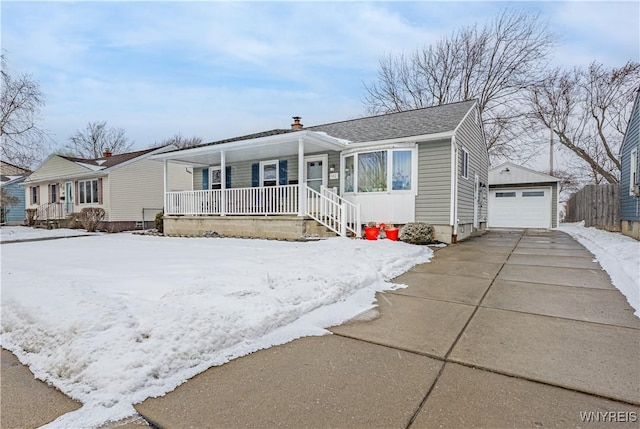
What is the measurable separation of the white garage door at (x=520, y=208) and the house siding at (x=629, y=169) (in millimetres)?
4783

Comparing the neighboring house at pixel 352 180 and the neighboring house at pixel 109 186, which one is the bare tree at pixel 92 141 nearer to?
the neighboring house at pixel 109 186

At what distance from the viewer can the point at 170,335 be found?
2.52 meters

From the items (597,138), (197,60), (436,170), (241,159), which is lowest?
(436,170)

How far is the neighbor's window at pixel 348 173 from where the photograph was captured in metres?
10.8

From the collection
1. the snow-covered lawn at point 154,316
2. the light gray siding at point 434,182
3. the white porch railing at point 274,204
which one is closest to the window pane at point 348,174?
the white porch railing at point 274,204

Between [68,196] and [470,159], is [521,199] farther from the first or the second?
[68,196]

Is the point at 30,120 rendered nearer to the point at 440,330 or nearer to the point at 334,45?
the point at 334,45

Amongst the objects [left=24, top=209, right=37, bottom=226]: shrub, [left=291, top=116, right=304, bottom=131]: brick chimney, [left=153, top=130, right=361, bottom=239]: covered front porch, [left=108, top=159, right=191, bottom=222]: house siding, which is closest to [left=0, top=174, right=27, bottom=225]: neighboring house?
[left=24, top=209, right=37, bottom=226]: shrub

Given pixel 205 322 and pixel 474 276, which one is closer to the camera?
pixel 205 322

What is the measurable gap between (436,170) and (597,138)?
19386 mm

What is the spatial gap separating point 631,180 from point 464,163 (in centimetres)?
515

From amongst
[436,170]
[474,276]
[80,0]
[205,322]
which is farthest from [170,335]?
[80,0]

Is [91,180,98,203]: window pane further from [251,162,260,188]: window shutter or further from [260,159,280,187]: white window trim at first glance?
[260,159,280,187]: white window trim

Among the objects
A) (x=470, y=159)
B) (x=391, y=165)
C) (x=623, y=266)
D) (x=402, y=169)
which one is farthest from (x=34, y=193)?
(x=623, y=266)
